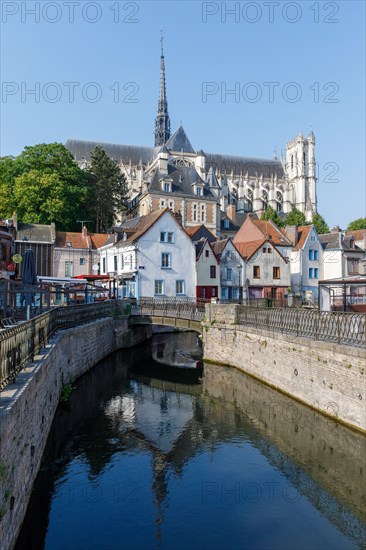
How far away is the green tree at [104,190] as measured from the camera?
65.1 meters

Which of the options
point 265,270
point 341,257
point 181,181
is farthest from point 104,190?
point 341,257

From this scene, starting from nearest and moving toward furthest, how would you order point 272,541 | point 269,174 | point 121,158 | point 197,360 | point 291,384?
point 272,541
point 291,384
point 197,360
point 121,158
point 269,174

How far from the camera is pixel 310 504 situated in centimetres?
1096

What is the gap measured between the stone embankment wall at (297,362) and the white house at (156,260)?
43.4 ft

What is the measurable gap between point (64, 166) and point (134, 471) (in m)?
52.8

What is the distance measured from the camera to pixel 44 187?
52875 millimetres

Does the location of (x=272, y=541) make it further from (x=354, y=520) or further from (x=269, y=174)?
(x=269, y=174)

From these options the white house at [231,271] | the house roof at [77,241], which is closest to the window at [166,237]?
the white house at [231,271]

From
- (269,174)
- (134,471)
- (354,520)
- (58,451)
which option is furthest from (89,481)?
(269,174)

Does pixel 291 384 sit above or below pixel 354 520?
above

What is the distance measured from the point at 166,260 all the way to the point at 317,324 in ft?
82.3

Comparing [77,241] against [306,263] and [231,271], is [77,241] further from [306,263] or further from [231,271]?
[306,263]

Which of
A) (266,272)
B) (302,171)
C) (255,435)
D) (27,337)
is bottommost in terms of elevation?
(255,435)

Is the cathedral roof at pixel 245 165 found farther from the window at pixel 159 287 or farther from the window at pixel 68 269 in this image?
the window at pixel 159 287
